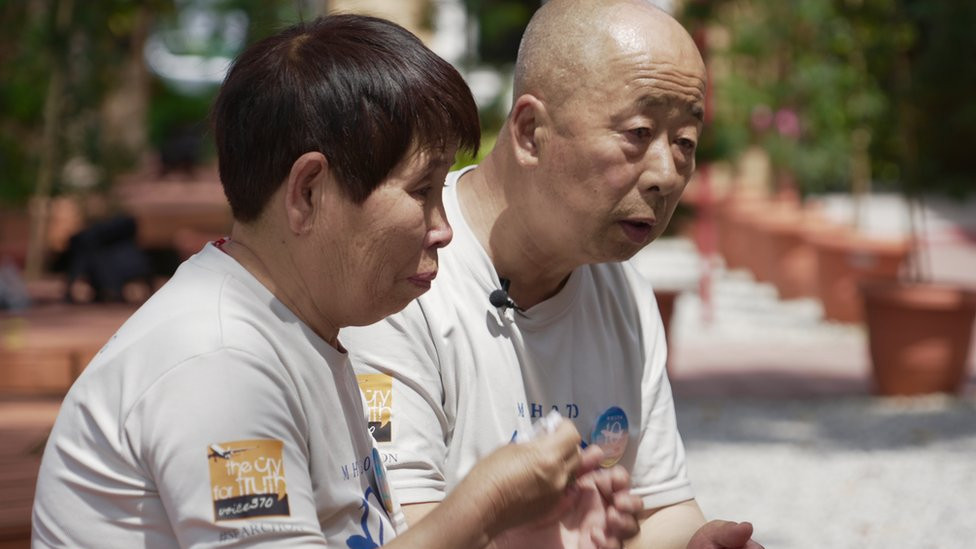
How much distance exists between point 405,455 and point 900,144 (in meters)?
7.48

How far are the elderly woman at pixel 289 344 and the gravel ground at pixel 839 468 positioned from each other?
3.73 metres

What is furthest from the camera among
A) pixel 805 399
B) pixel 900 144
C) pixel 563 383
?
pixel 900 144

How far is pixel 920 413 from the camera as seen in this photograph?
7762 mm

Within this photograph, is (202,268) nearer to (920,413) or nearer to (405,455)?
(405,455)

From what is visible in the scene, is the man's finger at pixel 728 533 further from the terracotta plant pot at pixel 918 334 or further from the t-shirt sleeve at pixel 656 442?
the terracotta plant pot at pixel 918 334

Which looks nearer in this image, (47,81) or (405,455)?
(405,455)

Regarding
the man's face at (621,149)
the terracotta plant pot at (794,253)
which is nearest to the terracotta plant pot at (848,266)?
the terracotta plant pot at (794,253)

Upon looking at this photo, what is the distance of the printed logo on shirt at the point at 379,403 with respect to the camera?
7.66 feet

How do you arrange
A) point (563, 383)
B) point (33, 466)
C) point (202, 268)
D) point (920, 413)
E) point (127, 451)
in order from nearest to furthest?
point (127, 451) → point (202, 268) → point (563, 383) → point (33, 466) → point (920, 413)

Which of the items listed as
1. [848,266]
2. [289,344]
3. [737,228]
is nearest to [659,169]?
[289,344]

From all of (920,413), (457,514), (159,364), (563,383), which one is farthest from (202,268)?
(920,413)

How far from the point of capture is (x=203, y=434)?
1559 mm

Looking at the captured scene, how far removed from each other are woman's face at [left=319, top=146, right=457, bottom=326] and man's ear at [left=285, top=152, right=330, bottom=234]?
0.07ft

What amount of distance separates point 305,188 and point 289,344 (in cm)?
19
